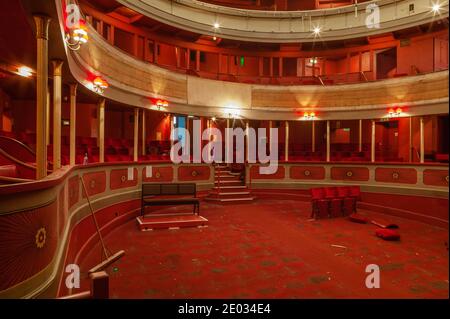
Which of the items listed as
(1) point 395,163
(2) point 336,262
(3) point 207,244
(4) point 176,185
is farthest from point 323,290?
(1) point 395,163

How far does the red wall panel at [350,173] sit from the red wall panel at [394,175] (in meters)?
0.56

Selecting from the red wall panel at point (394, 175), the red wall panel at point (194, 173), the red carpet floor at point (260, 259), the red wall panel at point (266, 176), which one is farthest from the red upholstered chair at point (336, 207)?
the red wall panel at point (194, 173)

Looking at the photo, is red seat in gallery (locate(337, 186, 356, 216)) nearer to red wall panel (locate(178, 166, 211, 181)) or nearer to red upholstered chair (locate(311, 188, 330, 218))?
red upholstered chair (locate(311, 188, 330, 218))

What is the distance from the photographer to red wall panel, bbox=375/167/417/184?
11037 millimetres

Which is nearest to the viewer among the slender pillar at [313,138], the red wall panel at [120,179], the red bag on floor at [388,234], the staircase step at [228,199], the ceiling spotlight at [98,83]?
the red bag on floor at [388,234]

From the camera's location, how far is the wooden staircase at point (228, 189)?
13.5 m

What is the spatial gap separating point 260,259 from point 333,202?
5625 mm

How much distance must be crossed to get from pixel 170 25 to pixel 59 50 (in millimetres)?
9931

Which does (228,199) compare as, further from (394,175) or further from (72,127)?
(72,127)

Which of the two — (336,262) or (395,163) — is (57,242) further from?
(395,163)

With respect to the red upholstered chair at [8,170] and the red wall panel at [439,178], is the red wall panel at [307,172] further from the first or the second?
the red wall panel at [439,178]

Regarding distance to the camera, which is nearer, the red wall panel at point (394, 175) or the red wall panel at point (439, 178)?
the red wall panel at point (439, 178)

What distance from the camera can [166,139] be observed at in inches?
651

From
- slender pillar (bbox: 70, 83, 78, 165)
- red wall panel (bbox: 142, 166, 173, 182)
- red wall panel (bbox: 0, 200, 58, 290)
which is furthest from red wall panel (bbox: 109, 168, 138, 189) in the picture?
red wall panel (bbox: 0, 200, 58, 290)
